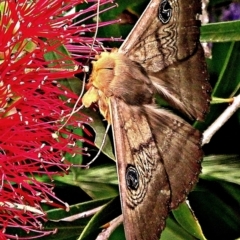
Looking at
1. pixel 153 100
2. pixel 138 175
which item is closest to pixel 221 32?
pixel 153 100

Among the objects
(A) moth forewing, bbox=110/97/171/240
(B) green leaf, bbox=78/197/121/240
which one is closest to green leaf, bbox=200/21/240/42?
(A) moth forewing, bbox=110/97/171/240

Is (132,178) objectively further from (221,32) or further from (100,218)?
(221,32)

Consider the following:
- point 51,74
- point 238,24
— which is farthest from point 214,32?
point 51,74

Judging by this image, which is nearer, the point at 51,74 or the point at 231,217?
the point at 51,74

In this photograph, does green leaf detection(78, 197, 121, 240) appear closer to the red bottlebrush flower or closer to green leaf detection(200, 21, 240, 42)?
the red bottlebrush flower

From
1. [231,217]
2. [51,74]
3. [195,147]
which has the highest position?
[51,74]

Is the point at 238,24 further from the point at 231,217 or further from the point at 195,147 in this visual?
the point at 231,217

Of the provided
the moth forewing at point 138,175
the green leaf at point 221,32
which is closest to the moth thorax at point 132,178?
the moth forewing at point 138,175
